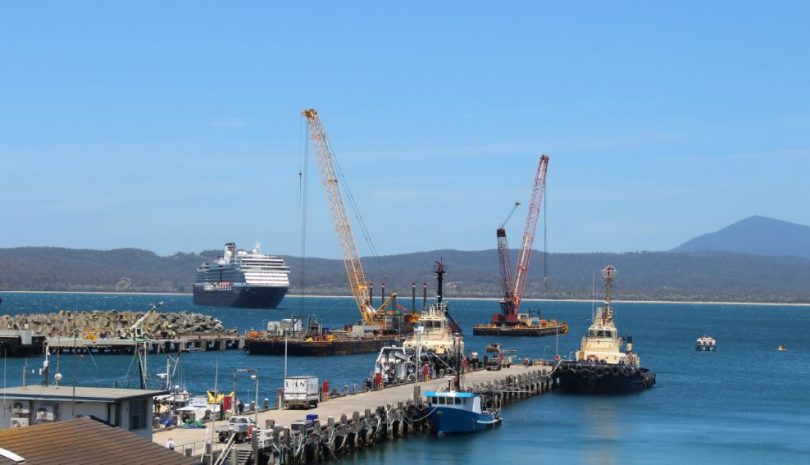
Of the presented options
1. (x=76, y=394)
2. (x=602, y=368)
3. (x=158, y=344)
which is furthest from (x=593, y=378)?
(x=76, y=394)

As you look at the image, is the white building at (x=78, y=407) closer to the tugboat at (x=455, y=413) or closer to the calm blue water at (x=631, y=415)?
the calm blue water at (x=631, y=415)

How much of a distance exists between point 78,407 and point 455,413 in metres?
29.3

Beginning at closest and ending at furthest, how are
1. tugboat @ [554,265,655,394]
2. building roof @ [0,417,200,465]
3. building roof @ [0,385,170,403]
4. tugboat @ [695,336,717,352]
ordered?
building roof @ [0,417,200,465] < building roof @ [0,385,170,403] < tugboat @ [554,265,655,394] < tugboat @ [695,336,717,352]

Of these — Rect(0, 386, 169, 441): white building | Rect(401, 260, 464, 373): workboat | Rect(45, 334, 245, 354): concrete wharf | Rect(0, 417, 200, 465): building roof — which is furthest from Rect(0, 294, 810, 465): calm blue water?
Rect(0, 417, 200, 465): building roof

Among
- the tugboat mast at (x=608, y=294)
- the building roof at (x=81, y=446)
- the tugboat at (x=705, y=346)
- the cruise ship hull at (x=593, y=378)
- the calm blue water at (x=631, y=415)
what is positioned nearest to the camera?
the building roof at (x=81, y=446)

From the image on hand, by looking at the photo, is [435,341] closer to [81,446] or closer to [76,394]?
[76,394]

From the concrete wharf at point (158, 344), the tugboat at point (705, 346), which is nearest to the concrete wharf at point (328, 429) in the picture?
the concrete wharf at point (158, 344)

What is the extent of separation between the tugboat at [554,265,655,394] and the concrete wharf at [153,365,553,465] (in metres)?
11.9

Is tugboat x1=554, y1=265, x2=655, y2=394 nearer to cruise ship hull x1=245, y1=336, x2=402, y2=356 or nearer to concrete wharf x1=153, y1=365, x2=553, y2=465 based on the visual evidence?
concrete wharf x1=153, y1=365, x2=553, y2=465

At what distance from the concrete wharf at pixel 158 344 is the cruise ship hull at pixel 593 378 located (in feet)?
137

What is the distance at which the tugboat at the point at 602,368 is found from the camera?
84125 mm

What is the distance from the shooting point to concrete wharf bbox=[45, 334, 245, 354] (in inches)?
4648

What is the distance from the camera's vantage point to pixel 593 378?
275 feet

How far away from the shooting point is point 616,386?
277 feet
